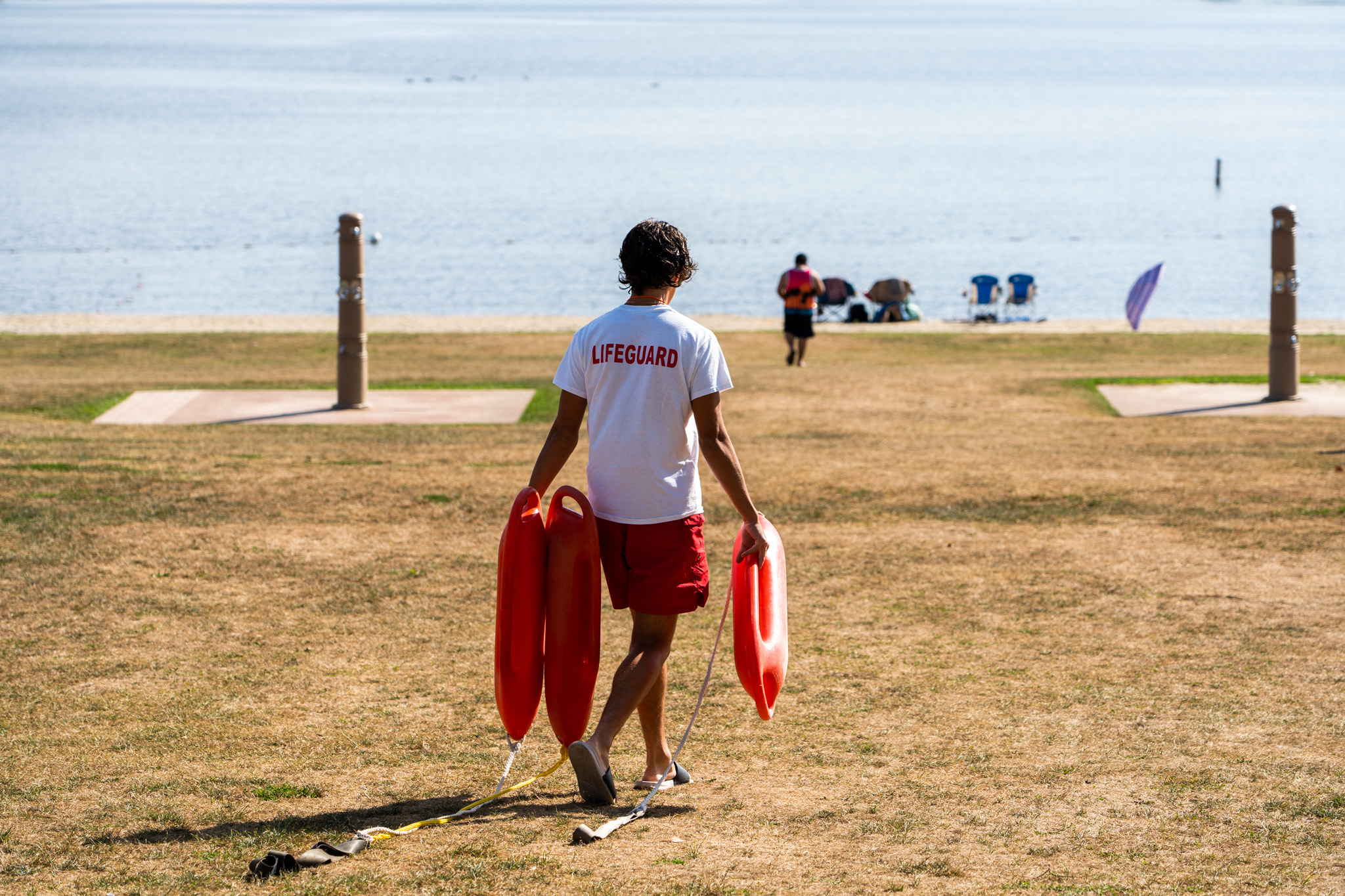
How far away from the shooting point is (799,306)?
63.5 feet

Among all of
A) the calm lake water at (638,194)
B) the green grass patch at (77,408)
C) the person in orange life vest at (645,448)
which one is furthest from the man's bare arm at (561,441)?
the calm lake water at (638,194)

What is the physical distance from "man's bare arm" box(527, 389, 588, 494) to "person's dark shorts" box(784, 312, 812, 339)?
14523 mm

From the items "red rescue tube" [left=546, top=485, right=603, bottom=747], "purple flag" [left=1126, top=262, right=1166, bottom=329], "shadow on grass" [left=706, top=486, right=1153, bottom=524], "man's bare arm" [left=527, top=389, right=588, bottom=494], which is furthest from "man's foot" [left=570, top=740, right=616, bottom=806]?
"purple flag" [left=1126, top=262, right=1166, bottom=329]

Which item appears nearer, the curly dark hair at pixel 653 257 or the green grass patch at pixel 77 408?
the curly dark hair at pixel 653 257

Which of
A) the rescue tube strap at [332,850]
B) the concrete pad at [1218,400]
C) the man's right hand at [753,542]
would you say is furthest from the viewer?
the concrete pad at [1218,400]

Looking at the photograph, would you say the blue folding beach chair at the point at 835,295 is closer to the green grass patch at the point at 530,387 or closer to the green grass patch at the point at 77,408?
the green grass patch at the point at 530,387

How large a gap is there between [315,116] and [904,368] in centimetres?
11538

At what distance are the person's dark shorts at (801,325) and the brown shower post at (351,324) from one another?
→ 6.59 metres

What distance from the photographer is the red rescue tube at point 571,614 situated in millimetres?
4781

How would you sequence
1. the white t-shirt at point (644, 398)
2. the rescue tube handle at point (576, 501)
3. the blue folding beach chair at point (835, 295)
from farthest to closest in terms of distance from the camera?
the blue folding beach chair at point (835, 295) → the rescue tube handle at point (576, 501) → the white t-shirt at point (644, 398)

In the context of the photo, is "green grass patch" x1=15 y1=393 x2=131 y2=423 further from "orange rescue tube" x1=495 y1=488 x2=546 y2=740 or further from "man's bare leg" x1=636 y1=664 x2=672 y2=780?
"man's bare leg" x1=636 y1=664 x2=672 y2=780

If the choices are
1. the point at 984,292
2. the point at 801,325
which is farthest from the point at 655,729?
the point at 984,292

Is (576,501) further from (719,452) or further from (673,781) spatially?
(673,781)

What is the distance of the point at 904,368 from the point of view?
18.6 metres
